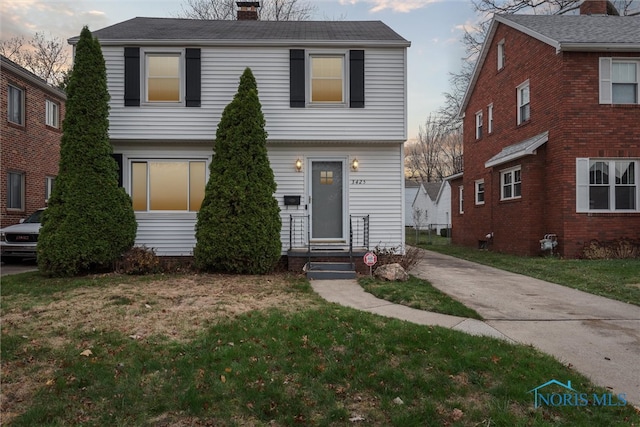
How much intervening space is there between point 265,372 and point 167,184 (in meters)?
7.25

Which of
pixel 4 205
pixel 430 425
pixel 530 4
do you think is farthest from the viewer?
pixel 530 4

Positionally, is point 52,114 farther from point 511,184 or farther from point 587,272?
point 587,272

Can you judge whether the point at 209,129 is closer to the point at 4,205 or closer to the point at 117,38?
the point at 117,38

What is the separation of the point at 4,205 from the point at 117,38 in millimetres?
7544

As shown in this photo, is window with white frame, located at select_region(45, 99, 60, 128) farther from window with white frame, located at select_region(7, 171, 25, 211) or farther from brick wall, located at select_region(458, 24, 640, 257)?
brick wall, located at select_region(458, 24, 640, 257)

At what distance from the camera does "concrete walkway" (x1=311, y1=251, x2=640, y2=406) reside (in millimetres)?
3879

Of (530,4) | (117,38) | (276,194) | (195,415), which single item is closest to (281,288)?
(276,194)

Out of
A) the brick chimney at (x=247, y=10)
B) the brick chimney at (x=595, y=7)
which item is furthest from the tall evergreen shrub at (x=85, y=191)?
the brick chimney at (x=595, y=7)

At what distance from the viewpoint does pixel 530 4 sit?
71.7 ft

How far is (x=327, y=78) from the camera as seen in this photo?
9.77 m

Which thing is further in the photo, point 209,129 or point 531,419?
point 209,129

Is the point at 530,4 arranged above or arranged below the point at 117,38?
above

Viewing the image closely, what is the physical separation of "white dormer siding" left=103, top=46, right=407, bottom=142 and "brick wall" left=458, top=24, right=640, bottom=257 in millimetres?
5406

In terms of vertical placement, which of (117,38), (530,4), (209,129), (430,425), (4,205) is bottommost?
(430,425)
